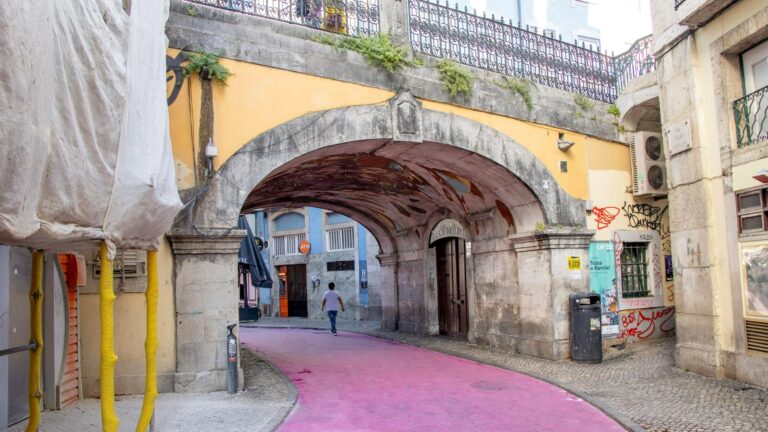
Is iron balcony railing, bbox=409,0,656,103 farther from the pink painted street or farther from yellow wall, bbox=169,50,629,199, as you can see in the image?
the pink painted street

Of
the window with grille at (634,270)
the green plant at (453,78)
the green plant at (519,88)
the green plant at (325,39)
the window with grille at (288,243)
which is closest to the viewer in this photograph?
the green plant at (325,39)

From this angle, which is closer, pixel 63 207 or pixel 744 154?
pixel 63 207

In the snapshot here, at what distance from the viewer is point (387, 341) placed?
50.6ft

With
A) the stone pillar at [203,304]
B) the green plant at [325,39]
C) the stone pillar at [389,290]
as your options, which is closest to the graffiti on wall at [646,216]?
the green plant at [325,39]

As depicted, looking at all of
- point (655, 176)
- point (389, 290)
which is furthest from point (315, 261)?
point (655, 176)

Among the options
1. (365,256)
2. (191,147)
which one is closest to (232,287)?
(191,147)

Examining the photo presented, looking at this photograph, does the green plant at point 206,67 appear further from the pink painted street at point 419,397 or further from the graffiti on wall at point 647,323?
the graffiti on wall at point 647,323

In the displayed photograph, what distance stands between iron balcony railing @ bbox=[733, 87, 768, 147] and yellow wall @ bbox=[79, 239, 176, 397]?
8206 millimetres

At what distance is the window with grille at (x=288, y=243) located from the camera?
1046 inches

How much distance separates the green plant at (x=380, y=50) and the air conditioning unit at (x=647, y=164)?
530cm

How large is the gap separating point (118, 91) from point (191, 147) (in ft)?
12.1

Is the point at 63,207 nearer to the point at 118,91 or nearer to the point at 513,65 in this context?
the point at 118,91

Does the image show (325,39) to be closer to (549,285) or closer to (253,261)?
(549,285)

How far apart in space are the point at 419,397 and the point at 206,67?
5373 mm
